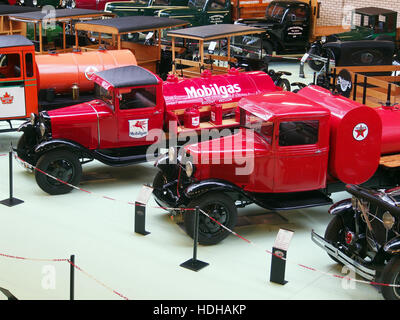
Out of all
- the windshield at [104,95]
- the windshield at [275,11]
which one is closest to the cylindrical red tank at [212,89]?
the windshield at [104,95]

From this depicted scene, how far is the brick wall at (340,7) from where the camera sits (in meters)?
22.1

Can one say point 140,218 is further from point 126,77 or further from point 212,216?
point 126,77

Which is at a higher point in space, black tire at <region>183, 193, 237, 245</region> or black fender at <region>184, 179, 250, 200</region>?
black fender at <region>184, 179, 250, 200</region>

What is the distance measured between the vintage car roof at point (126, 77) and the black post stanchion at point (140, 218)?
2.40 metres

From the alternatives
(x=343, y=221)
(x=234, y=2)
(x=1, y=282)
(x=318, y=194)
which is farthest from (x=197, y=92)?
(x=234, y=2)

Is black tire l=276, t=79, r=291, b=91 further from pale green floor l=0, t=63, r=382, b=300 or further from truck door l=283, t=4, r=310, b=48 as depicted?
truck door l=283, t=4, r=310, b=48

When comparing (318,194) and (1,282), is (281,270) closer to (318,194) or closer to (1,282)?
(318,194)

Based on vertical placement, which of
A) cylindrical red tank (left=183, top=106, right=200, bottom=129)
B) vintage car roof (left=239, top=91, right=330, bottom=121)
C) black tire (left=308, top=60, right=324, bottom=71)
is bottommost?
cylindrical red tank (left=183, top=106, right=200, bottom=129)

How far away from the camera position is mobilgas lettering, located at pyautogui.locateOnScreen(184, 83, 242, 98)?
38.1ft

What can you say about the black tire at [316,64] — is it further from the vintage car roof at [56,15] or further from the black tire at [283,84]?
the vintage car roof at [56,15]

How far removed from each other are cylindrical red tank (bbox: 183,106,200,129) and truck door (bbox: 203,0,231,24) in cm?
1143

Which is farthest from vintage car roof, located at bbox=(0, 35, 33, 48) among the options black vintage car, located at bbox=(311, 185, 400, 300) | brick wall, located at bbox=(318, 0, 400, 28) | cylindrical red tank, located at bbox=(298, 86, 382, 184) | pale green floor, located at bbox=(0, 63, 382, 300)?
brick wall, located at bbox=(318, 0, 400, 28)

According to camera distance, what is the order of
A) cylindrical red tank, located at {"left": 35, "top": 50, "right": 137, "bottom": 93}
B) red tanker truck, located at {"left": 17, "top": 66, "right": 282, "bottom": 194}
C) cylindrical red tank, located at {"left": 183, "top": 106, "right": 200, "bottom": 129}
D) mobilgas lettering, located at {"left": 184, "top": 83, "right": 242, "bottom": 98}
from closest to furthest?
red tanker truck, located at {"left": 17, "top": 66, "right": 282, "bottom": 194} < cylindrical red tank, located at {"left": 183, "top": 106, "right": 200, "bottom": 129} < mobilgas lettering, located at {"left": 184, "top": 83, "right": 242, "bottom": 98} < cylindrical red tank, located at {"left": 35, "top": 50, "right": 137, "bottom": 93}

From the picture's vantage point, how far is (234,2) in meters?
22.9
